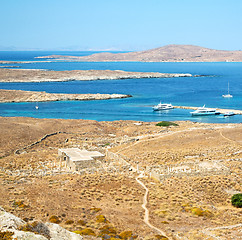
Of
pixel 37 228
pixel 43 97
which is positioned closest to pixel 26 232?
pixel 37 228

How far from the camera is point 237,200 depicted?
74.7 feet

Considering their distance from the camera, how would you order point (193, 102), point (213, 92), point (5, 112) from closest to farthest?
point (5, 112) < point (193, 102) < point (213, 92)

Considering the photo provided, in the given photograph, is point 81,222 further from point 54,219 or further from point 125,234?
point 125,234

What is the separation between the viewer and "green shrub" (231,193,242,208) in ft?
74.0

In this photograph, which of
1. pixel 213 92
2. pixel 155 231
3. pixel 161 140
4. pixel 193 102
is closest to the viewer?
pixel 155 231

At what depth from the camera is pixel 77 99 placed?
101 m

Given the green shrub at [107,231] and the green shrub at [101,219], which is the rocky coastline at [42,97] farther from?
the green shrub at [107,231]

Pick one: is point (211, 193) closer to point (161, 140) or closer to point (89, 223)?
point (89, 223)

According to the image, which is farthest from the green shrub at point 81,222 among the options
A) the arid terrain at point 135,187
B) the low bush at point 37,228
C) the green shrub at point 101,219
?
the low bush at point 37,228

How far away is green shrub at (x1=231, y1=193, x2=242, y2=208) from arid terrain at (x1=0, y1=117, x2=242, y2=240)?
1.76ft

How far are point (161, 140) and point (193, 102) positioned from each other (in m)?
57.6

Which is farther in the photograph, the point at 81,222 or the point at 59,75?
the point at 59,75

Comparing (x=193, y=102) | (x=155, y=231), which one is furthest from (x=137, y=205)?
(x=193, y=102)

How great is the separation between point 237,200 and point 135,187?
20.9ft
